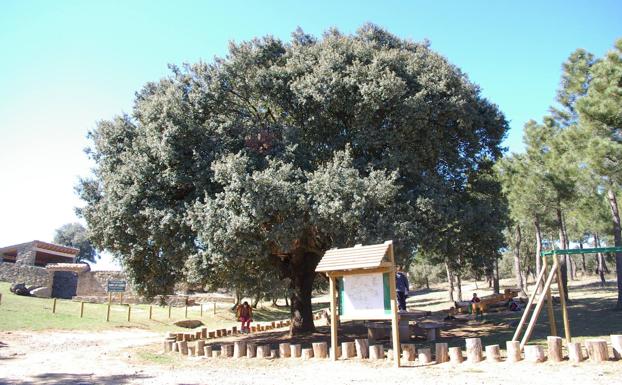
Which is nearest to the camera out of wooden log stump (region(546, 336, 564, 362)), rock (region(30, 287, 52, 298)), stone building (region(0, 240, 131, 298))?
wooden log stump (region(546, 336, 564, 362))

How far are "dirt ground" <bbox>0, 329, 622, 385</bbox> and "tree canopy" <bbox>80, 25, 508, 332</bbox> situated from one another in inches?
116

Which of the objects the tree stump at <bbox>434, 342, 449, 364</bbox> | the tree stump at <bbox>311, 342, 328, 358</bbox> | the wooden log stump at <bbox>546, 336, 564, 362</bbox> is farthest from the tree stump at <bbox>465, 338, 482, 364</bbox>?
the tree stump at <bbox>311, 342, 328, 358</bbox>

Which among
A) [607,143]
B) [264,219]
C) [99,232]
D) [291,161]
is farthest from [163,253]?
[607,143]

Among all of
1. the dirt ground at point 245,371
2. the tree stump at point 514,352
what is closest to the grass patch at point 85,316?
the dirt ground at point 245,371

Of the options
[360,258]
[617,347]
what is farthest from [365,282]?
[617,347]

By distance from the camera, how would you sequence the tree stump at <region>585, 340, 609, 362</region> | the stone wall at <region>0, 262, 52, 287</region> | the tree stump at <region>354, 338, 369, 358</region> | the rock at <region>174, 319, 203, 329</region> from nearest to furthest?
the tree stump at <region>585, 340, 609, 362</region> < the tree stump at <region>354, 338, 369, 358</region> < the rock at <region>174, 319, 203, 329</region> < the stone wall at <region>0, 262, 52, 287</region>

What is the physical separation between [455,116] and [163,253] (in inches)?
433

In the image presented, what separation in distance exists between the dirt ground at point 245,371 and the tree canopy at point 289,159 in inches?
116

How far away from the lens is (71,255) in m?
45.4

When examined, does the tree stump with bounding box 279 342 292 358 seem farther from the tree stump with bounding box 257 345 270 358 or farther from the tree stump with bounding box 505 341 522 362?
the tree stump with bounding box 505 341 522 362

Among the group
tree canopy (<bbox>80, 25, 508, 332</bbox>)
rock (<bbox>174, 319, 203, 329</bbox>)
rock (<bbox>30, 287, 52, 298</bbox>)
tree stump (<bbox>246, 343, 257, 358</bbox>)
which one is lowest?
rock (<bbox>174, 319, 203, 329</bbox>)

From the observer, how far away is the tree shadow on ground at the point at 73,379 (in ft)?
29.8

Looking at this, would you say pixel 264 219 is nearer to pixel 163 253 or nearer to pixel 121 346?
pixel 163 253

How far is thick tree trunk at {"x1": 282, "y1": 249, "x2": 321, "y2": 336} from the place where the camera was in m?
17.3
